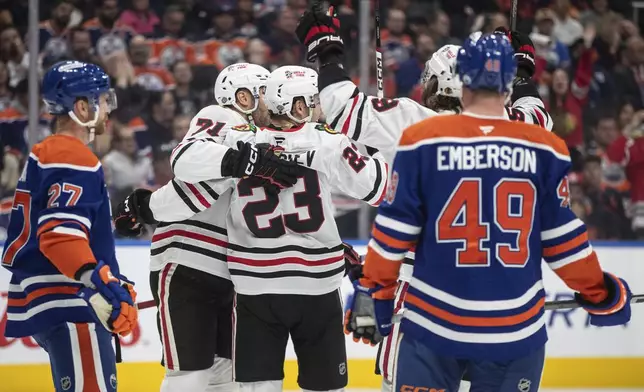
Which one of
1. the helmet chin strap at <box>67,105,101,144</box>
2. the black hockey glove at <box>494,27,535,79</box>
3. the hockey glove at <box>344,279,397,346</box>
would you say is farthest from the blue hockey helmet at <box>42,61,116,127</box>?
the black hockey glove at <box>494,27,535,79</box>

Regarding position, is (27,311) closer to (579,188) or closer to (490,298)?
(490,298)

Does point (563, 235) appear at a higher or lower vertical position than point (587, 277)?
higher

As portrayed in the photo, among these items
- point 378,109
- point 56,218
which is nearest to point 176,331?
point 56,218

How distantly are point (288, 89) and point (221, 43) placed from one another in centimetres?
Result: 368

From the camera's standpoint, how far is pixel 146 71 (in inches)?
258

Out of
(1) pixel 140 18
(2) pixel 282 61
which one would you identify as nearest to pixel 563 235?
(2) pixel 282 61

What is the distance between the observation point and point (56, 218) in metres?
2.76

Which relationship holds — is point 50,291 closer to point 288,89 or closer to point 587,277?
point 288,89

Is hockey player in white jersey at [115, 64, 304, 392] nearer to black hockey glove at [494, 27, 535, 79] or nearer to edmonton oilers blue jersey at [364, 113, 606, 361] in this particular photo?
black hockey glove at [494, 27, 535, 79]

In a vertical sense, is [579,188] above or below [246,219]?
below

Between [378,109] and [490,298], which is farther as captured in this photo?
[378,109]

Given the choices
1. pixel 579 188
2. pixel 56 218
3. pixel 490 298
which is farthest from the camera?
pixel 579 188

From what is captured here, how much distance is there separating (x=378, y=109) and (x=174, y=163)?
676 mm

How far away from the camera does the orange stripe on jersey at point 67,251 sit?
8.98ft
